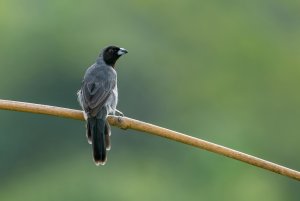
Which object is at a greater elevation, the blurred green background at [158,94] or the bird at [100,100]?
the blurred green background at [158,94]

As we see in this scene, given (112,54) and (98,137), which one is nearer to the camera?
(98,137)

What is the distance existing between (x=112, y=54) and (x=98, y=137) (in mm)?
2240

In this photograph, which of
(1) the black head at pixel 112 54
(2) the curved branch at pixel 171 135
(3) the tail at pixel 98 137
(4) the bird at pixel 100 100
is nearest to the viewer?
(2) the curved branch at pixel 171 135

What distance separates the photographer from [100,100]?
10734 millimetres

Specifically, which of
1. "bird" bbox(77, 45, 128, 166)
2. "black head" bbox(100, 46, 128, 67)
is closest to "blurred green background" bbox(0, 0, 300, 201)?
"black head" bbox(100, 46, 128, 67)

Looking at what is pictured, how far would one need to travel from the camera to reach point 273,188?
5012cm

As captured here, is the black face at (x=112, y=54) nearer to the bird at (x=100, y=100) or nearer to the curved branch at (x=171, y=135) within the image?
the bird at (x=100, y=100)

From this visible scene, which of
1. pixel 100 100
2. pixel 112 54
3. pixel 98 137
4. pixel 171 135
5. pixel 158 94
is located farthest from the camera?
pixel 158 94

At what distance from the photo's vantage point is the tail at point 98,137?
1012cm

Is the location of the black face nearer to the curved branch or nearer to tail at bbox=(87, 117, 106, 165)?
tail at bbox=(87, 117, 106, 165)

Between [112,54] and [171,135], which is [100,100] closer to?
[112,54]

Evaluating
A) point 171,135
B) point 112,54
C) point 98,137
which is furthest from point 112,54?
point 171,135

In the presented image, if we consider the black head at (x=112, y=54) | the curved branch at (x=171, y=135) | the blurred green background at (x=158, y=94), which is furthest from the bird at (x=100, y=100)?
the blurred green background at (x=158, y=94)

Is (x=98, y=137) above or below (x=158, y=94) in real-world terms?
below
